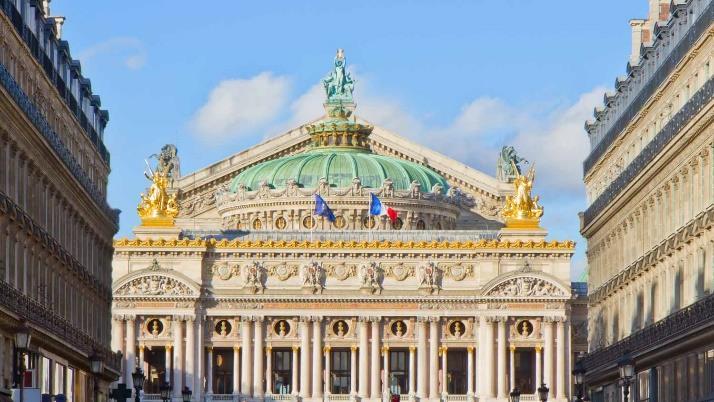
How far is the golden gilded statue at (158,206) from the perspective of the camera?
185375mm

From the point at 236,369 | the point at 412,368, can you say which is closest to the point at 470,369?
the point at 412,368

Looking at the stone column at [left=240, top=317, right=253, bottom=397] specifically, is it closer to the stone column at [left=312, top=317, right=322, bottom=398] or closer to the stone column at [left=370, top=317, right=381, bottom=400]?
the stone column at [left=312, top=317, right=322, bottom=398]

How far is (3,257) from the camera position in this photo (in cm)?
7769

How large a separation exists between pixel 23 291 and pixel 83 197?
1917 cm

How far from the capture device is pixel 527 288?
182250 millimetres

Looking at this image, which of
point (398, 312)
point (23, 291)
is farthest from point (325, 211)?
point (23, 291)

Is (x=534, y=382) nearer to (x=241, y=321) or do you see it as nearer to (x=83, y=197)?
(x=241, y=321)

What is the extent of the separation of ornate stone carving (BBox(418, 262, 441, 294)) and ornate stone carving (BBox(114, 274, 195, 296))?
57.7ft

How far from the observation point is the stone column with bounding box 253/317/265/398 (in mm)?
183000

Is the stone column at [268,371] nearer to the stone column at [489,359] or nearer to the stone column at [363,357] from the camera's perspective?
the stone column at [363,357]

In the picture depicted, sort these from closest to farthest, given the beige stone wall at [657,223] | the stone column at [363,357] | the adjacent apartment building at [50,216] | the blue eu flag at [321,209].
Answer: the adjacent apartment building at [50,216], the beige stone wall at [657,223], the stone column at [363,357], the blue eu flag at [321,209]

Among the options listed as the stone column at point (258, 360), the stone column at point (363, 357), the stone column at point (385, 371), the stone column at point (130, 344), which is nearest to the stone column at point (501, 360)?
the stone column at point (385, 371)

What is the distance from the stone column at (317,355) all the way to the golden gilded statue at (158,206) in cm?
1377

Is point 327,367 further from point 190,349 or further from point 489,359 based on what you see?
point 489,359
